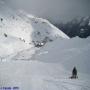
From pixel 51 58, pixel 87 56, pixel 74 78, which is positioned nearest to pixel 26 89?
pixel 74 78

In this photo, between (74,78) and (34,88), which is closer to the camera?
(34,88)

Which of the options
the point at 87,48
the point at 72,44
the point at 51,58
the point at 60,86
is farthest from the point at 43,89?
the point at 72,44

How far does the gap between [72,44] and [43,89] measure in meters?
65.6

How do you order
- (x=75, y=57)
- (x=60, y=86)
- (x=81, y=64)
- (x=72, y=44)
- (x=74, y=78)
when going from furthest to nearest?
(x=72, y=44)
(x=75, y=57)
(x=81, y=64)
(x=74, y=78)
(x=60, y=86)

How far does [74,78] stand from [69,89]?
41.1ft

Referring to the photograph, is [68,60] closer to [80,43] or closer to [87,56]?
[87,56]

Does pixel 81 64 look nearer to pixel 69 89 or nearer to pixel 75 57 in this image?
pixel 75 57

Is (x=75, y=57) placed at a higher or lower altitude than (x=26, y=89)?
higher

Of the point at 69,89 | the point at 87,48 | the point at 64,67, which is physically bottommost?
the point at 69,89

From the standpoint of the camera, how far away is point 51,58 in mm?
90812

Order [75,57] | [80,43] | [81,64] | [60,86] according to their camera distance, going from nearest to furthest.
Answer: [60,86], [81,64], [75,57], [80,43]

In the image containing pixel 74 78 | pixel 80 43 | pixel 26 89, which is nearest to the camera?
pixel 26 89

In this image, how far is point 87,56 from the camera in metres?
70.5

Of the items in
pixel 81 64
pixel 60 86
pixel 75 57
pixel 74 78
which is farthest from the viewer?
pixel 75 57
